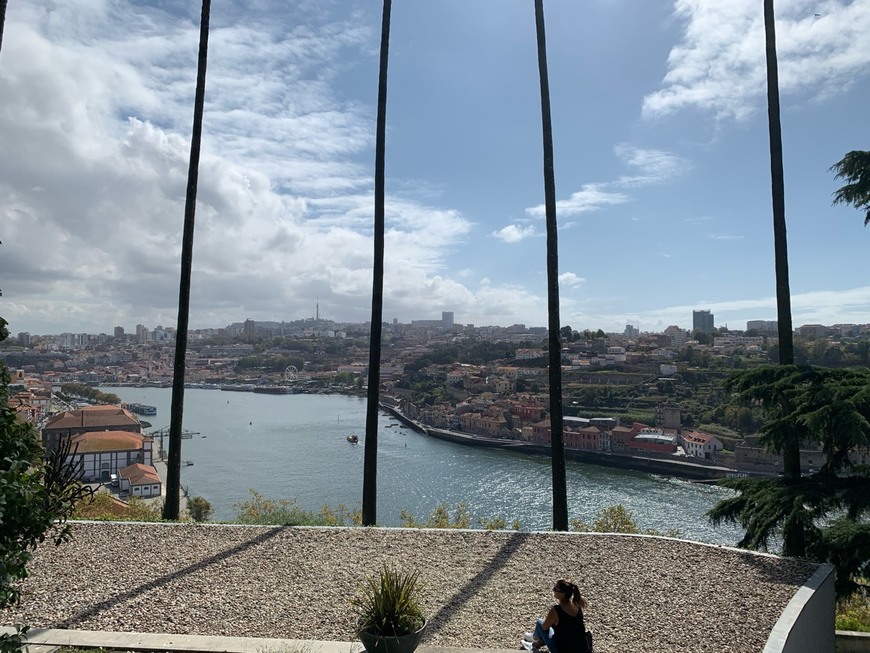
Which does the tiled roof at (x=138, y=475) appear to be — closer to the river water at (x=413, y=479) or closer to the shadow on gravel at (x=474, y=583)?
the river water at (x=413, y=479)

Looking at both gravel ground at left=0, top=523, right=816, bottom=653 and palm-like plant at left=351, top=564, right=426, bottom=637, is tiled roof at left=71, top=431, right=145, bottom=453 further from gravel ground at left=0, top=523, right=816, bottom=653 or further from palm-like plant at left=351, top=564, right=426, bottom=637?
palm-like plant at left=351, top=564, right=426, bottom=637

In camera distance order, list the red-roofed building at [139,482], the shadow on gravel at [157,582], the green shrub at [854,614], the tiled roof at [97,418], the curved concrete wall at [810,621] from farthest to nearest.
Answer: the tiled roof at [97,418], the red-roofed building at [139,482], the green shrub at [854,614], the shadow on gravel at [157,582], the curved concrete wall at [810,621]

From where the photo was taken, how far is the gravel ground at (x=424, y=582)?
132 inches

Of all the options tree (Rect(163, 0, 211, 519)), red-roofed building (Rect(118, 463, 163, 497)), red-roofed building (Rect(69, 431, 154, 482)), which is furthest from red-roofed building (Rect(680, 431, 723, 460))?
tree (Rect(163, 0, 211, 519))

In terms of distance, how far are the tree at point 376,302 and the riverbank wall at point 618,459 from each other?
22961 mm

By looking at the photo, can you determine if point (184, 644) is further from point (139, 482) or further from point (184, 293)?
point (139, 482)

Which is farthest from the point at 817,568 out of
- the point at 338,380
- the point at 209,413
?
the point at 338,380

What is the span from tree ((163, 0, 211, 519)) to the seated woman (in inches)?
193

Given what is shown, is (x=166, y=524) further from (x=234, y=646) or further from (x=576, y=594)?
(x=576, y=594)

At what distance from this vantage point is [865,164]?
5.86m

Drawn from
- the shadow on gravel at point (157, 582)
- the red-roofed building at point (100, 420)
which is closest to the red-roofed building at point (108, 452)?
the red-roofed building at point (100, 420)

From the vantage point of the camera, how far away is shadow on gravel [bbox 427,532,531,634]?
11.6 feet

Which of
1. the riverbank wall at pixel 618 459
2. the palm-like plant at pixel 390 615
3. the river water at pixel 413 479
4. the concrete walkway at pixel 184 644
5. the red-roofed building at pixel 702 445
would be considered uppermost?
the palm-like plant at pixel 390 615

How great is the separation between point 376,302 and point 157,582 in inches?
149
